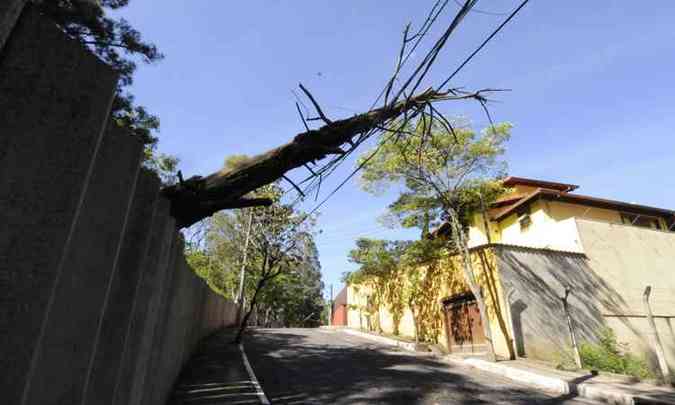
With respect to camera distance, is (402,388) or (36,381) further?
(402,388)

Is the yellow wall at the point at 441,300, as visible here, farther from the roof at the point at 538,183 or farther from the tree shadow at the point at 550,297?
the roof at the point at 538,183

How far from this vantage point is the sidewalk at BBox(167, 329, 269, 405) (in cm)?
656

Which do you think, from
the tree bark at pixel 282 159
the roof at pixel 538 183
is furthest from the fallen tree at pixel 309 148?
the roof at pixel 538 183

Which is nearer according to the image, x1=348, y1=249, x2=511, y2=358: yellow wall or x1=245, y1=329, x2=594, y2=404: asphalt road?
x1=245, y1=329, x2=594, y2=404: asphalt road

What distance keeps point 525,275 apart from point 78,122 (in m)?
16.0

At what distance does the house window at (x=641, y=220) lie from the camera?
21.5 m

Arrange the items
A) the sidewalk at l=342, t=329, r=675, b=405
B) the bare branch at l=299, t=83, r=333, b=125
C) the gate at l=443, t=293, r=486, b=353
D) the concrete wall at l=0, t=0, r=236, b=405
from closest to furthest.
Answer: the concrete wall at l=0, t=0, r=236, b=405 < the bare branch at l=299, t=83, r=333, b=125 < the sidewalk at l=342, t=329, r=675, b=405 < the gate at l=443, t=293, r=486, b=353

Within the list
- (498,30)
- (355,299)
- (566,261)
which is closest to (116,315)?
(498,30)

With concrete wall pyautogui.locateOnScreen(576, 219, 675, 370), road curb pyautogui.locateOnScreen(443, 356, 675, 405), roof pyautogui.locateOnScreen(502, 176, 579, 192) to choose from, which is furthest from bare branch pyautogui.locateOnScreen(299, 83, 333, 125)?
roof pyautogui.locateOnScreen(502, 176, 579, 192)

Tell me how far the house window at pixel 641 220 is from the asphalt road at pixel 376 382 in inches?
672

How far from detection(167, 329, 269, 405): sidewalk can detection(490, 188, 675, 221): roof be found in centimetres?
1662

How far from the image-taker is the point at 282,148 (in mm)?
3018

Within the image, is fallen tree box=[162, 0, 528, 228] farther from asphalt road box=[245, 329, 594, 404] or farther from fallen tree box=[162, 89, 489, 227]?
asphalt road box=[245, 329, 594, 404]

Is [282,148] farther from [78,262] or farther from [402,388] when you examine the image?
[402,388]
